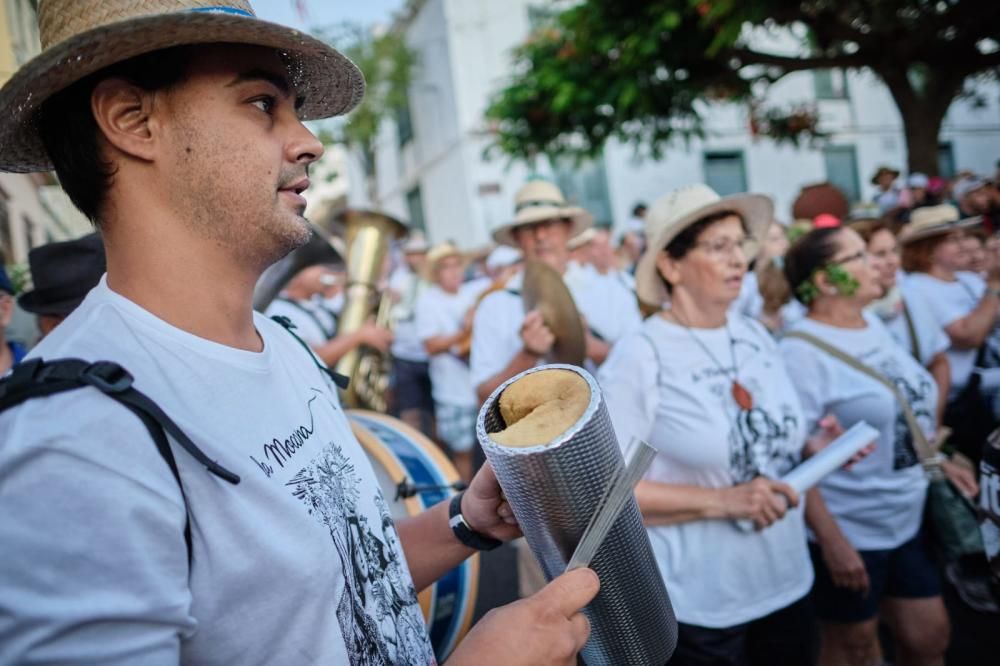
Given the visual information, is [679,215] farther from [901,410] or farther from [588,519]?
[588,519]

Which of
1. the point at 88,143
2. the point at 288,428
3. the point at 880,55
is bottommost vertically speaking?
the point at 288,428

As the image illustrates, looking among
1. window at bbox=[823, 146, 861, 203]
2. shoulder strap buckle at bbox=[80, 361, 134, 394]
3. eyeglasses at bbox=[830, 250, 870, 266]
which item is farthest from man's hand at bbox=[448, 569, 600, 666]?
window at bbox=[823, 146, 861, 203]

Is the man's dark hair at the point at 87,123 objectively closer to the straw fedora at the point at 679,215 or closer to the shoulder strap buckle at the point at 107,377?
the shoulder strap buckle at the point at 107,377

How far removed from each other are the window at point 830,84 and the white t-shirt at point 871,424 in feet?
66.0

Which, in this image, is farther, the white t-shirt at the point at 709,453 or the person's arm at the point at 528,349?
the person's arm at the point at 528,349

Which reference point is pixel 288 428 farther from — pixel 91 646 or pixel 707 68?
pixel 707 68

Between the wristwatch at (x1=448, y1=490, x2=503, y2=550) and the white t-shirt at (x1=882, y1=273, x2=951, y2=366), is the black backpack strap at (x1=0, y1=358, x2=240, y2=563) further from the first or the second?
the white t-shirt at (x1=882, y1=273, x2=951, y2=366)

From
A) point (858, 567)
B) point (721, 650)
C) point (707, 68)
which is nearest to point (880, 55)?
point (707, 68)

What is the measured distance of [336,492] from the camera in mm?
1283

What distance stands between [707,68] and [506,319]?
20.9 ft

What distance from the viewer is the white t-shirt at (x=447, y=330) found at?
626 centimetres

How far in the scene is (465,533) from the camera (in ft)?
5.31

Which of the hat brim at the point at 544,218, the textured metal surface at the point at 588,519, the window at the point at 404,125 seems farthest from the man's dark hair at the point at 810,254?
the window at the point at 404,125

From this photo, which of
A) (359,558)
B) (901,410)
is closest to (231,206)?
(359,558)
